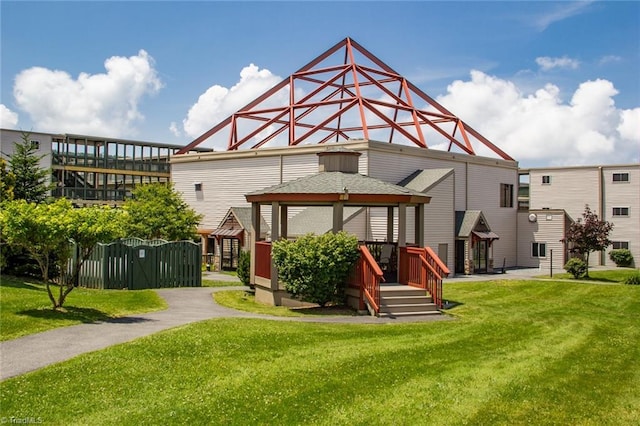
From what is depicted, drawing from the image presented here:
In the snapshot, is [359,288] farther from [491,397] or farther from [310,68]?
[310,68]

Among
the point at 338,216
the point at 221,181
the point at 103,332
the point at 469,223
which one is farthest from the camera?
the point at 221,181

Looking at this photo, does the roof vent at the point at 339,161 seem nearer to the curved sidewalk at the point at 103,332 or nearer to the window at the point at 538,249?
the curved sidewalk at the point at 103,332

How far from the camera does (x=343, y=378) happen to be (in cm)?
1095

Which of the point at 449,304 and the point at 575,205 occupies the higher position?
the point at 575,205

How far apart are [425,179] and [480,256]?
7484 millimetres

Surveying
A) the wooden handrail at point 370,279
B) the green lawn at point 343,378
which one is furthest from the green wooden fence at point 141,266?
the green lawn at point 343,378

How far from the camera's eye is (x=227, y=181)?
136 feet

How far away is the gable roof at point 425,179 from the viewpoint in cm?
3459

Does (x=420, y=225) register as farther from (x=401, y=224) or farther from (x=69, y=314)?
(x=69, y=314)

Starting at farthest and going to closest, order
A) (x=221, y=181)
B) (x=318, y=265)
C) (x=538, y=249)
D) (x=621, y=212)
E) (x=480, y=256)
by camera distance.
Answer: (x=621, y=212) < (x=538, y=249) < (x=221, y=181) < (x=480, y=256) < (x=318, y=265)

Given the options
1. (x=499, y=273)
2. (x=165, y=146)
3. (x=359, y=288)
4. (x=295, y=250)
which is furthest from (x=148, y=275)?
(x=165, y=146)

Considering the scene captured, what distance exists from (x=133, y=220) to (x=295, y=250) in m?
20.8

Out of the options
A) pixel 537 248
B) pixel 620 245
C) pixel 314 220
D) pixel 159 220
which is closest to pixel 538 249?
pixel 537 248

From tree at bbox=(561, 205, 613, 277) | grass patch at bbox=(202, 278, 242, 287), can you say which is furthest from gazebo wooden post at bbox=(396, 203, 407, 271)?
tree at bbox=(561, 205, 613, 277)
